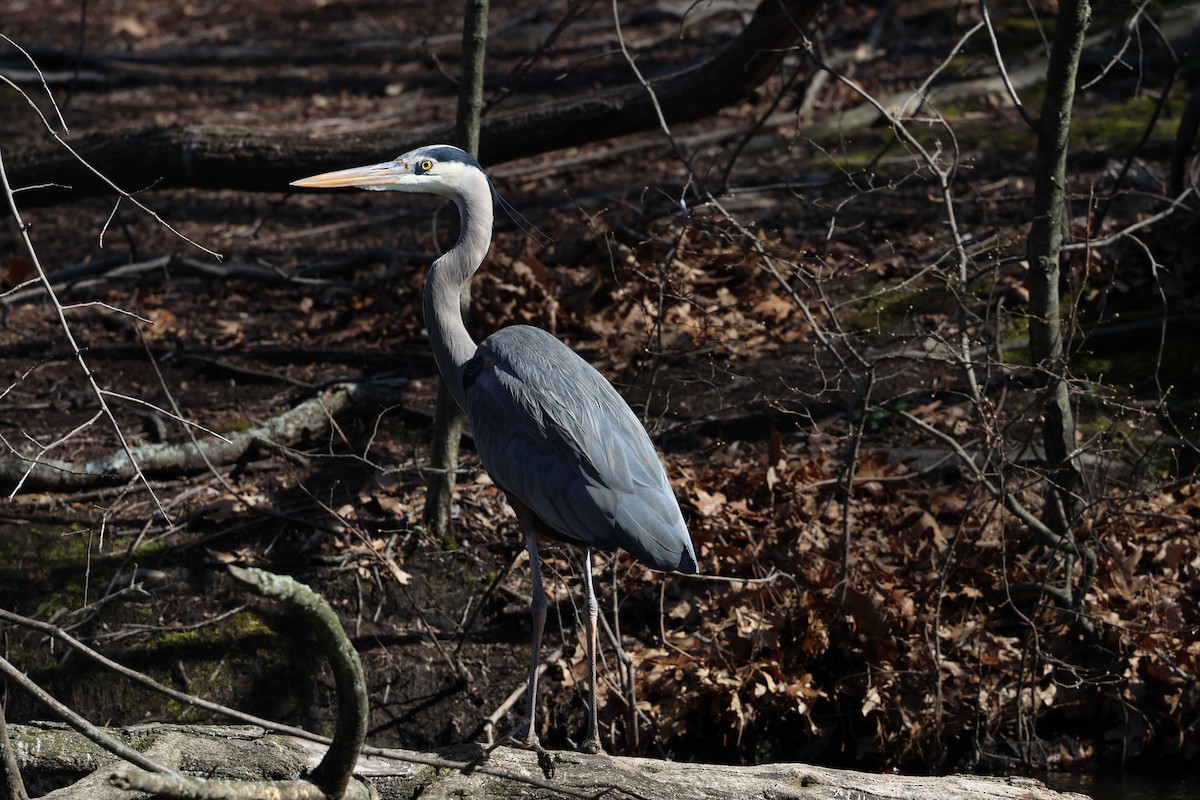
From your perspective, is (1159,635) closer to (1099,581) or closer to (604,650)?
(1099,581)

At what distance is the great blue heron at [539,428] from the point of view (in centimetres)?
494

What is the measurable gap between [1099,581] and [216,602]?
4631 mm

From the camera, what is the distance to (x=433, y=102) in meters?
14.2

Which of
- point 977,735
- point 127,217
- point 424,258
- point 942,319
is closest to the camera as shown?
point 977,735

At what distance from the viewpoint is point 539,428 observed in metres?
5.16

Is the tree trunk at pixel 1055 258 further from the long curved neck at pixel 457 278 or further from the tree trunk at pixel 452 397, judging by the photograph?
the tree trunk at pixel 452 397

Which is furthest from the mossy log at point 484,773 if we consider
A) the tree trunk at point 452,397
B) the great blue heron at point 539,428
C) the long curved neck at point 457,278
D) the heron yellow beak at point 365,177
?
the heron yellow beak at point 365,177

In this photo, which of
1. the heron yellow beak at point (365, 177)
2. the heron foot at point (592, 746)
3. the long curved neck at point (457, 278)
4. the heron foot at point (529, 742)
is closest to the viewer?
the heron foot at point (529, 742)

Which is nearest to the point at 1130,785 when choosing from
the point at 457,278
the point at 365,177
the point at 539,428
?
the point at 539,428

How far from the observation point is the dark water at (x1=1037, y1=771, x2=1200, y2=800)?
18.6 feet

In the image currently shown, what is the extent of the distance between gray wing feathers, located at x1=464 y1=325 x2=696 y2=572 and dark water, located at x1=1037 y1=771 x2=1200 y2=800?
7.69 ft

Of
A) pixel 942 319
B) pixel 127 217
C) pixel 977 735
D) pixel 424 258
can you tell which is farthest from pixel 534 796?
pixel 127 217

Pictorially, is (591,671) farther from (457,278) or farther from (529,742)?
(457,278)

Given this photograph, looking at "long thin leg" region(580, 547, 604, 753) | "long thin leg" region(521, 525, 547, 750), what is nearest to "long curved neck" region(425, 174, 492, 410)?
"long thin leg" region(521, 525, 547, 750)
